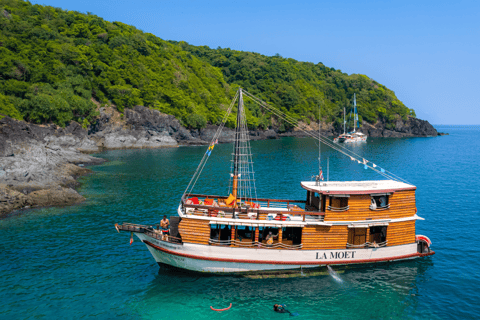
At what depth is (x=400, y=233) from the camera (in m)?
22.8

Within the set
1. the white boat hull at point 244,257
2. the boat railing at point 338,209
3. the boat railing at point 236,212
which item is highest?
the boat railing at point 338,209

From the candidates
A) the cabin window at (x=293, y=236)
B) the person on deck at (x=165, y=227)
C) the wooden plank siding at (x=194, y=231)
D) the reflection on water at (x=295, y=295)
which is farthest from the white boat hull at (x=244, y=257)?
the cabin window at (x=293, y=236)

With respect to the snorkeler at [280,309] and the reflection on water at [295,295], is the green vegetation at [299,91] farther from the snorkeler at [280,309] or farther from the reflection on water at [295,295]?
the snorkeler at [280,309]

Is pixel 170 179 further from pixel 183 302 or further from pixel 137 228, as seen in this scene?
pixel 183 302

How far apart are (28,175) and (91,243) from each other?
20.5 metres

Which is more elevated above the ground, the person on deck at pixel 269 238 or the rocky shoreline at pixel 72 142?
the rocky shoreline at pixel 72 142

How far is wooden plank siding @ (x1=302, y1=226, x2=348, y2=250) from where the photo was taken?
21.6 meters

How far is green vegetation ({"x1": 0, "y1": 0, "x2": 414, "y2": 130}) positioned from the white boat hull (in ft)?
246

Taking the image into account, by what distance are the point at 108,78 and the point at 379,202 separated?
361ft

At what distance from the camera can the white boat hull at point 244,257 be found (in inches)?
829

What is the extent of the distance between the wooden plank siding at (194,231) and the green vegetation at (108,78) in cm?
7555

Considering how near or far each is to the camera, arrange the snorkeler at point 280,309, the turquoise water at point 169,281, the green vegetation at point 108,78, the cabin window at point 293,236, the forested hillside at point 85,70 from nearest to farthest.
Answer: the snorkeler at point 280,309
the turquoise water at point 169,281
the cabin window at point 293,236
the forested hillside at point 85,70
the green vegetation at point 108,78

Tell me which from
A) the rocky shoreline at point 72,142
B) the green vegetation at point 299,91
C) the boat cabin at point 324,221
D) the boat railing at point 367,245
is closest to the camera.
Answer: the boat cabin at point 324,221

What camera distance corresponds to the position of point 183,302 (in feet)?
61.6
